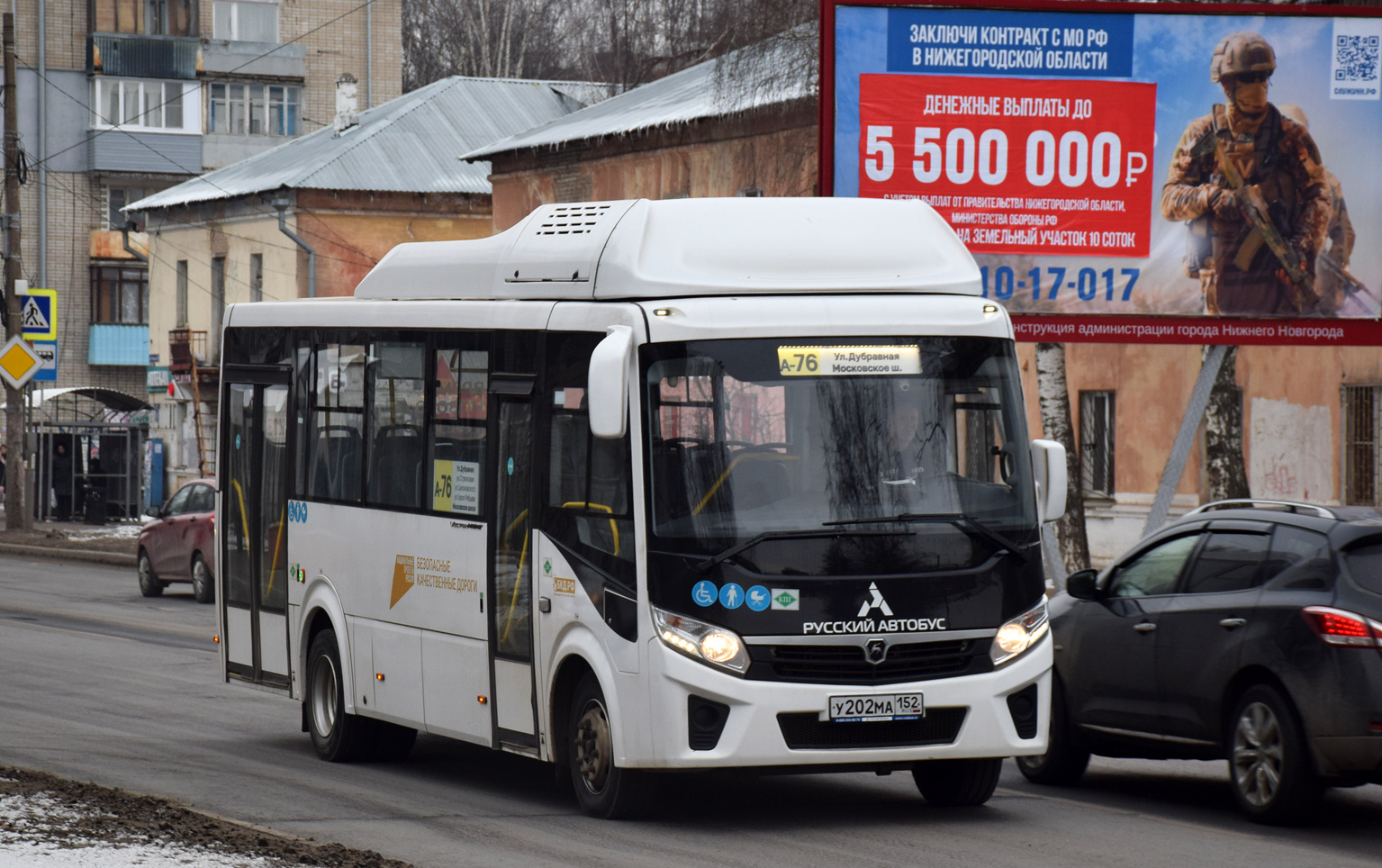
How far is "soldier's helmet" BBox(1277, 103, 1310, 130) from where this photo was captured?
64.2 feet

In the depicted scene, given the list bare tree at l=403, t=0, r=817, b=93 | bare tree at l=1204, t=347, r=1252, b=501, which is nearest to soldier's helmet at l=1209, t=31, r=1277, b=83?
bare tree at l=1204, t=347, r=1252, b=501

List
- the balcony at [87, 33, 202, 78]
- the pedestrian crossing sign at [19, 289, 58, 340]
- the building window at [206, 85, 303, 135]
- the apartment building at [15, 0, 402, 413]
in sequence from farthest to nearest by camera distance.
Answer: the building window at [206, 85, 303, 135], the balcony at [87, 33, 202, 78], the apartment building at [15, 0, 402, 413], the pedestrian crossing sign at [19, 289, 58, 340]

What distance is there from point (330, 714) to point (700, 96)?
82.7 ft

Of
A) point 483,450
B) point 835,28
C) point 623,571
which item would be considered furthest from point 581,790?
point 835,28

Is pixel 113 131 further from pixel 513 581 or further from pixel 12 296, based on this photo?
pixel 513 581

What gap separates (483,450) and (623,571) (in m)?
1.60

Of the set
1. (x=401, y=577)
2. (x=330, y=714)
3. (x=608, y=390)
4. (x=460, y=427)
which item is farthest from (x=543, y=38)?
(x=608, y=390)

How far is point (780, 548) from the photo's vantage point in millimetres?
9219

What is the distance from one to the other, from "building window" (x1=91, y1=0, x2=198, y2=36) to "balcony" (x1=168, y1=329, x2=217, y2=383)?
52.9 ft

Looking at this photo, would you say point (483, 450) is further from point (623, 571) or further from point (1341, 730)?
point (1341, 730)

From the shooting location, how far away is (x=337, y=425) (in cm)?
1220

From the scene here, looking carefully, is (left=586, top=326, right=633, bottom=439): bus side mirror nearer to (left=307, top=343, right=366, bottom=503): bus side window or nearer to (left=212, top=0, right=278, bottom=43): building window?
(left=307, top=343, right=366, bottom=503): bus side window

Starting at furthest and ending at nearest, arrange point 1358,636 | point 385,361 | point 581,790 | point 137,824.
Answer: point 385,361 < point 581,790 < point 1358,636 < point 137,824

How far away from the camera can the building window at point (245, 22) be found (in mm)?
68000
